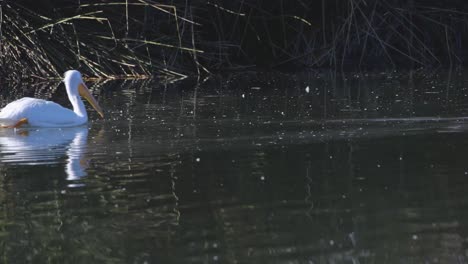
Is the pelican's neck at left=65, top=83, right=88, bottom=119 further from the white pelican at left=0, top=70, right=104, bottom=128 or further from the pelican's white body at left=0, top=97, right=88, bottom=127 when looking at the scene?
the pelican's white body at left=0, top=97, right=88, bottom=127

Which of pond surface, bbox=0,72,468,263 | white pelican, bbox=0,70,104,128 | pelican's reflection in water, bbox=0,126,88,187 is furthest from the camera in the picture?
white pelican, bbox=0,70,104,128

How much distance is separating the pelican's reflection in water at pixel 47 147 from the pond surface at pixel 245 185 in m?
0.02

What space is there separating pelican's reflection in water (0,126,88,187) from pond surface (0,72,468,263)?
20 mm

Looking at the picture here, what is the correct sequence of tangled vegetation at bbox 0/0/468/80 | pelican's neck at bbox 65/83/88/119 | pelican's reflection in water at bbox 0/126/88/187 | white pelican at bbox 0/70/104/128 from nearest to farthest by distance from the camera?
1. pelican's reflection in water at bbox 0/126/88/187
2. white pelican at bbox 0/70/104/128
3. pelican's neck at bbox 65/83/88/119
4. tangled vegetation at bbox 0/0/468/80

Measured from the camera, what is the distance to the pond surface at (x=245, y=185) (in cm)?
554

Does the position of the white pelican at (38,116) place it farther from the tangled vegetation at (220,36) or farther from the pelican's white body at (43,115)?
the tangled vegetation at (220,36)

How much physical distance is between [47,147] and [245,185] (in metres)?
A: 2.97

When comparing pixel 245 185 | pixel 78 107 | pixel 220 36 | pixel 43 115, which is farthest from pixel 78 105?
pixel 220 36

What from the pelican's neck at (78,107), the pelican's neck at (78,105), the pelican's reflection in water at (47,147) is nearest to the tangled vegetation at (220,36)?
the pelican's neck at (78,105)

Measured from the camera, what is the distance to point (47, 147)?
9602 mm

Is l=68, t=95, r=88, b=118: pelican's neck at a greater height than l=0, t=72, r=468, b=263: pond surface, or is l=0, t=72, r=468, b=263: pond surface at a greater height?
l=68, t=95, r=88, b=118: pelican's neck

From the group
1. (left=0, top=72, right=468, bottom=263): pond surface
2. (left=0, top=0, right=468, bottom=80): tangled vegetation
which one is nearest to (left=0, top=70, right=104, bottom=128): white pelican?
(left=0, top=72, right=468, bottom=263): pond surface

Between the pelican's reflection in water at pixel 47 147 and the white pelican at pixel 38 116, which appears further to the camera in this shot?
the white pelican at pixel 38 116

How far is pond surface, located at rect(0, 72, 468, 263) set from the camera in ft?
18.2
